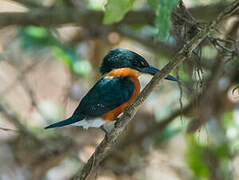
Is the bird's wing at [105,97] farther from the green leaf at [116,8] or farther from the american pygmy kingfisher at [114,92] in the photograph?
the green leaf at [116,8]

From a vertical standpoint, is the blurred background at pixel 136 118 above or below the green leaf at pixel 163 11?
above

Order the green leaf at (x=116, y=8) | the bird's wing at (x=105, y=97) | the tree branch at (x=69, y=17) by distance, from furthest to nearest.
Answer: the tree branch at (x=69, y=17)
the bird's wing at (x=105, y=97)
the green leaf at (x=116, y=8)

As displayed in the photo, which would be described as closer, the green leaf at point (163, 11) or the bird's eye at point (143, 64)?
the green leaf at point (163, 11)

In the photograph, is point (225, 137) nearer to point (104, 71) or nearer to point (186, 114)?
point (186, 114)

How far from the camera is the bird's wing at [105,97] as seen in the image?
3.43 metres

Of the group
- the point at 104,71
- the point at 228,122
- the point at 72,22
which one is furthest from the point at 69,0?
the point at 228,122

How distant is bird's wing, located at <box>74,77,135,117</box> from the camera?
11.3 feet

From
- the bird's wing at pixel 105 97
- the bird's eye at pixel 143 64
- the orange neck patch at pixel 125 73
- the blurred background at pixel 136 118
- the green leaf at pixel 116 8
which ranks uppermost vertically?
the blurred background at pixel 136 118

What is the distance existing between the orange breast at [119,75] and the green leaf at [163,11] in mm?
1272

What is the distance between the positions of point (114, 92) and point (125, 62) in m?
0.30

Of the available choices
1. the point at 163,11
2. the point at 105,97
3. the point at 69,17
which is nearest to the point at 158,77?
the point at 163,11

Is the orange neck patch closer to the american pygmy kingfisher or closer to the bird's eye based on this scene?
the american pygmy kingfisher

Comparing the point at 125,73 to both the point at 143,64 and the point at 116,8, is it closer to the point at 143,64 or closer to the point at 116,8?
the point at 143,64

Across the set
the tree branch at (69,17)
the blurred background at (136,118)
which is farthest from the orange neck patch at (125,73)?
the tree branch at (69,17)
